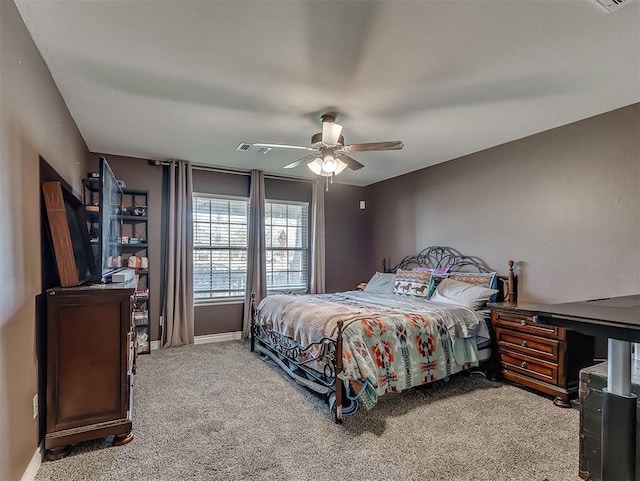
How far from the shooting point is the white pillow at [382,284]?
190 inches

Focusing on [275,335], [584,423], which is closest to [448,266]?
[275,335]

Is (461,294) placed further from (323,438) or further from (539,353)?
(323,438)

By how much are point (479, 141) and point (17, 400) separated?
176 inches

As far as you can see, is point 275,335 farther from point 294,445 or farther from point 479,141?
point 479,141

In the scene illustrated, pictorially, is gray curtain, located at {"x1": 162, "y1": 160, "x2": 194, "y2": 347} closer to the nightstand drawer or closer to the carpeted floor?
the carpeted floor

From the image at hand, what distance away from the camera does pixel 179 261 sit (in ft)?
15.3

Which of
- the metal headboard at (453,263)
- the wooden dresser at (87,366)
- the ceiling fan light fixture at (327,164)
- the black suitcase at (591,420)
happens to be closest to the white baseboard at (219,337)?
the wooden dresser at (87,366)

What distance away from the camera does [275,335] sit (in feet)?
12.4

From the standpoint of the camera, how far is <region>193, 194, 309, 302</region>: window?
5.12 metres

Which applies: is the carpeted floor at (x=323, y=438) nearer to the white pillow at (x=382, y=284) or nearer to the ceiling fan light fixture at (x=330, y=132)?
the white pillow at (x=382, y=284)

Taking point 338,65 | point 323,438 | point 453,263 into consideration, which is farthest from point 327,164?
point 453,263

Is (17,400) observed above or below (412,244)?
below

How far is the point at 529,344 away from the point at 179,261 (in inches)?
167

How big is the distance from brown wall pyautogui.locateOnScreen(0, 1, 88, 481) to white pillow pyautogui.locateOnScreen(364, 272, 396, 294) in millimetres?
3834
